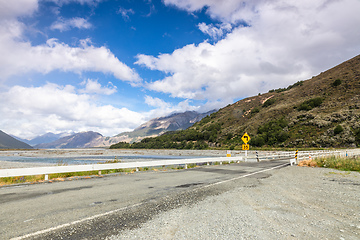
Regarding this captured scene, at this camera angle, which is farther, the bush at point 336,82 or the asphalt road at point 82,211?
the bush at point 336,82

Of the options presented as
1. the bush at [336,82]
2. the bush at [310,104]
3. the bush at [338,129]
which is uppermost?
the bush at [336,82]

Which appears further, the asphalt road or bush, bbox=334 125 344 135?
bush, bbox=334 125 344 135

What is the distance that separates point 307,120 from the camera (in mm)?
62000

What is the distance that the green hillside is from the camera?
51.5m

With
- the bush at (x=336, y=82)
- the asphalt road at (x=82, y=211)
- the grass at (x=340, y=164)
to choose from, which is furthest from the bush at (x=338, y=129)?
the asphalt road at (x=82, y=211)

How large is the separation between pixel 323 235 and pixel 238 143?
7258 centimetres

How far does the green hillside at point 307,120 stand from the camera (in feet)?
169

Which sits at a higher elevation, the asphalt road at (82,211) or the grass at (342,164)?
the asphalt road at (82,211)

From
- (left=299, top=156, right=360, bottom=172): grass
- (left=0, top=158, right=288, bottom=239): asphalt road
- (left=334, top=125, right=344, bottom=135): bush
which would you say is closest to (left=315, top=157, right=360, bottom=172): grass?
(left=299, top=156, right=360, bottom=172): grass

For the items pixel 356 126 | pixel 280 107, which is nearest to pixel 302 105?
pixel 280 107

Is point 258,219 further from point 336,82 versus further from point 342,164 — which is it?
point 336,82

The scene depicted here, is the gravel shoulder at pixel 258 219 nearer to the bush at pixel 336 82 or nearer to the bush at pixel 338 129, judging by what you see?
the bush at pixel 338 129

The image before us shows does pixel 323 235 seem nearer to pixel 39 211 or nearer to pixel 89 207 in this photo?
pixel 89 207

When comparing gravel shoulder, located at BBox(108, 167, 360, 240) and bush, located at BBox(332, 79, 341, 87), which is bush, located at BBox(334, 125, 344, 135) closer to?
bush, located at BBox(332, 79, 341, 87)
